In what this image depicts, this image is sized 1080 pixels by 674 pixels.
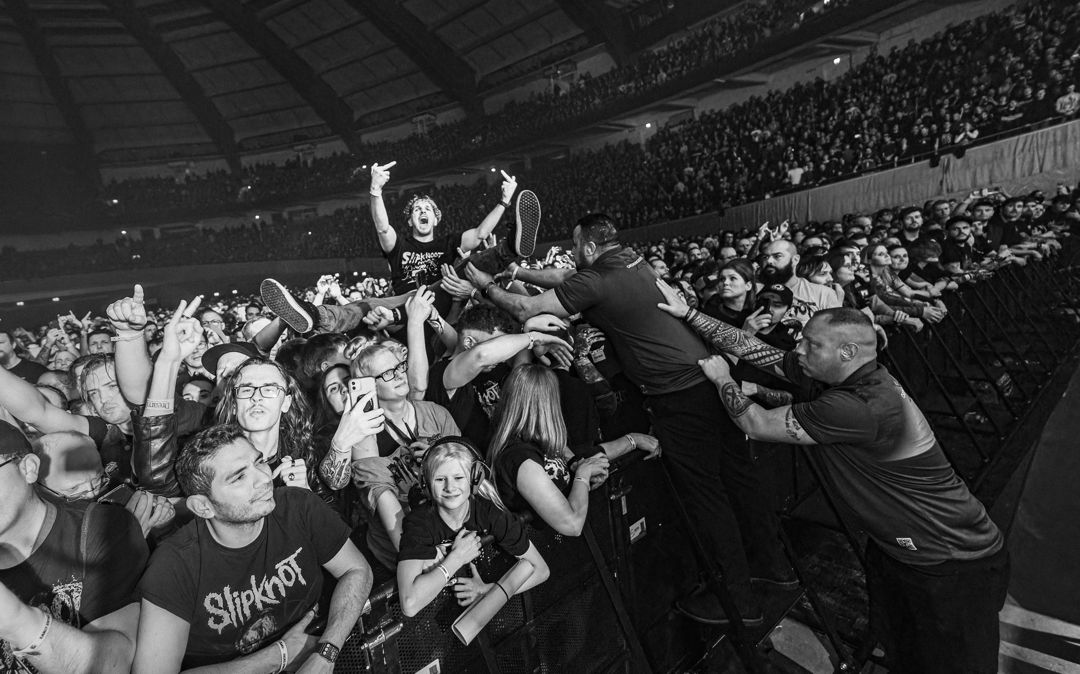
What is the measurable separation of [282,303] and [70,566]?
5.65 ft

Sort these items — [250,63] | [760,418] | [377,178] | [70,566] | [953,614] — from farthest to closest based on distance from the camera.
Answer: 1. [250,63]
2. [377,178]
3. [760,418]
4. [953,614]
5. [70,566]

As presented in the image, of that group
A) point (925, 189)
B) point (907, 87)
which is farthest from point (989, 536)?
point (907, 87)

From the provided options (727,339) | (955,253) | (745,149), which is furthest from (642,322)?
(745,149)

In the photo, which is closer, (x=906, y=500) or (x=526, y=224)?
(x=906, y=500)

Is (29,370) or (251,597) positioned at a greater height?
(29,370)

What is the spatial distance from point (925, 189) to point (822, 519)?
12042 millimetres

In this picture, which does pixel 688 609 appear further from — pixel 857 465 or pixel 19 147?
pixel 19 147

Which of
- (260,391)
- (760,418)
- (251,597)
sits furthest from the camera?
(760,418)

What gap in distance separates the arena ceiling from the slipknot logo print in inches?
807

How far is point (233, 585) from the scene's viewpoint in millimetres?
1420

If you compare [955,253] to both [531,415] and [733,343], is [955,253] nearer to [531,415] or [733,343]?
[733,343]

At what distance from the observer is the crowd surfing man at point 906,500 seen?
2031 millimetres

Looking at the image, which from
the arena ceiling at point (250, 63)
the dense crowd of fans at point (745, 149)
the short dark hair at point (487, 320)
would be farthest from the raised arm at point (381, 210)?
the arena ceiling at point (250, 63)

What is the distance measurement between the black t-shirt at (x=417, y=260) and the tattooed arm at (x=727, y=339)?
2119 mm
